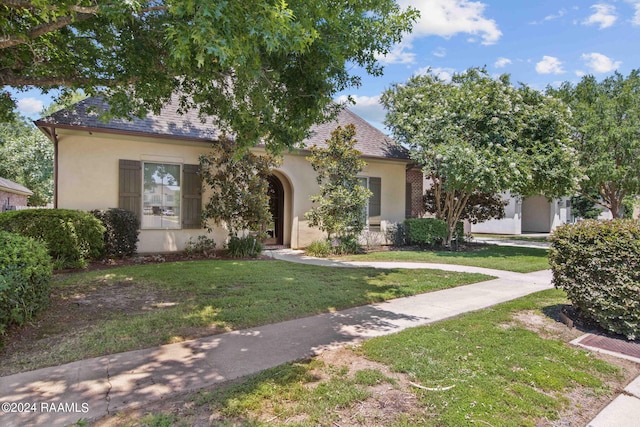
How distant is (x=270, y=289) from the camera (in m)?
6.73

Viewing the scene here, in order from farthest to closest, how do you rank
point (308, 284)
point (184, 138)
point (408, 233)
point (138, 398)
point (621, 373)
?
1. point (408, 233)
2. point (184, 138)
3. point (308, 284)
4. point (621, 373)
5. point (138, 398)

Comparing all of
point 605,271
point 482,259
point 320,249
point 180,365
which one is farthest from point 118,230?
point 482,259

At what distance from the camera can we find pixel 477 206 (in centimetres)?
1620

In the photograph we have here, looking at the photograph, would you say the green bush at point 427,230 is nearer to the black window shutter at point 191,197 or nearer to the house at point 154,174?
the house at point 154,174

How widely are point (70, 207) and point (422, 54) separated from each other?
12.4 m

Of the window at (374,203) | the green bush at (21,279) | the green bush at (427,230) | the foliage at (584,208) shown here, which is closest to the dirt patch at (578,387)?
the green bush at (21,279)

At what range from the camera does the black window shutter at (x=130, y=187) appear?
9906 mm

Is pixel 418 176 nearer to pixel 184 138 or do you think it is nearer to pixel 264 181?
pixel 264 181

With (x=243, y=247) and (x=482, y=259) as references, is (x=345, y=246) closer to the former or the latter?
(x=243, y=247)

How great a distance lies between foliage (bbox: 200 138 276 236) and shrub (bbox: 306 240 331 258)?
2.08 m

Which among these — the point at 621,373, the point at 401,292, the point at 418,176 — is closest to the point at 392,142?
the point at 418,176

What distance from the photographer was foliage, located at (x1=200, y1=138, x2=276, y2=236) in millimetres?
10359

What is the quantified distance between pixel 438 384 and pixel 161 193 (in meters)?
9.45

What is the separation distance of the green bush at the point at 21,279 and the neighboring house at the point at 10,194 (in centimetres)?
2295
